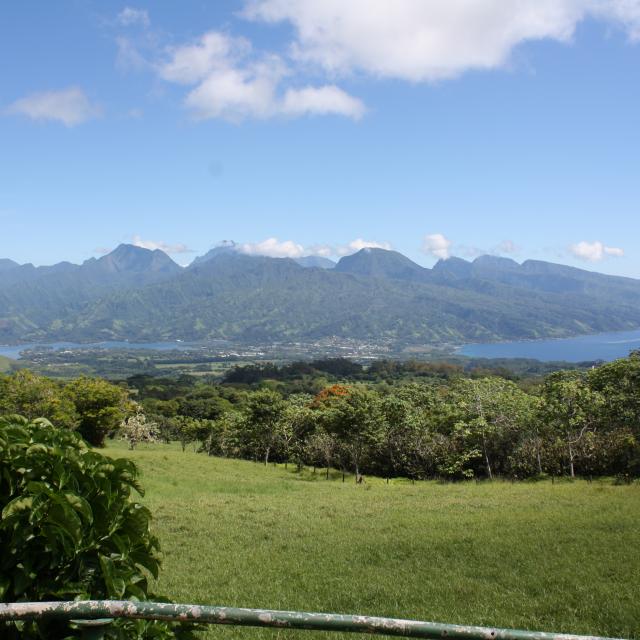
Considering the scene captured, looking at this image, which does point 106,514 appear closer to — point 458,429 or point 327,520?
point 327,520

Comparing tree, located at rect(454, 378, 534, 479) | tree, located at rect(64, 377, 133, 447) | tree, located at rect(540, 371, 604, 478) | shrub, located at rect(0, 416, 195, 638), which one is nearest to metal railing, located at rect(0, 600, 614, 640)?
shrub, located at rect(0, 416, 195, 638)

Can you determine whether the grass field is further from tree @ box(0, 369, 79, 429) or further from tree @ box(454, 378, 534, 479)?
tree @ box(0, 369, 79, 429)

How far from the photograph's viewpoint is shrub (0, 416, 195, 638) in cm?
258

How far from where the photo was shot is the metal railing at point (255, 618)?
195 cm

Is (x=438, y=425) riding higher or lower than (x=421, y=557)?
lower

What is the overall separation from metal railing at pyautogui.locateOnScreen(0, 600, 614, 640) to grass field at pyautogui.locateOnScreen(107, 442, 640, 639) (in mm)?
6157

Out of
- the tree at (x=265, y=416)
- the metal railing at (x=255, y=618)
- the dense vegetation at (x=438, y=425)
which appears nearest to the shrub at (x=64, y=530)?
the metal railing at (x=255, y=618)

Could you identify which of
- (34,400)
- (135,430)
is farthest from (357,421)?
(135,430)

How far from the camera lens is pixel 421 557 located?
35.4ft

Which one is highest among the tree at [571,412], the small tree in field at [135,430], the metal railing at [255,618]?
the metal railing at [255,618]

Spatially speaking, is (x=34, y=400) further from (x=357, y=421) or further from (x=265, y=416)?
(x=357, y=421)

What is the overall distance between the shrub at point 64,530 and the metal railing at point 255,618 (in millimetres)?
592

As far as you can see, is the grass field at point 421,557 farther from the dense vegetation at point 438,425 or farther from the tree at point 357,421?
the tree at point 357,421

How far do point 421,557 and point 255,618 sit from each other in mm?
9789
